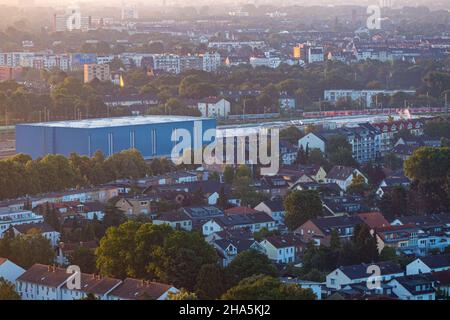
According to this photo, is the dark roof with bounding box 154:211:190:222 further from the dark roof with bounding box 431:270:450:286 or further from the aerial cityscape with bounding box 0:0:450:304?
the dark roof with bounding box 431:270:450:286

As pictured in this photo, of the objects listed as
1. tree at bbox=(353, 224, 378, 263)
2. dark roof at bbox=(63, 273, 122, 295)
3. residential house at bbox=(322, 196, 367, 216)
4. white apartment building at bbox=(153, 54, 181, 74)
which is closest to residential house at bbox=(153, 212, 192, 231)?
residential house at bbox=(322, 196, 367, 216)

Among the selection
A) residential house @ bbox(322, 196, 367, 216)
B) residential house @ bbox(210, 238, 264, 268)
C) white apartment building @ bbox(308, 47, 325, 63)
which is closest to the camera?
residential house @ bbox(210, 238, 264, 268)

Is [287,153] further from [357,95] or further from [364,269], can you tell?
[357,95]

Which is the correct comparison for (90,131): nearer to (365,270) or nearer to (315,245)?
(315,245)

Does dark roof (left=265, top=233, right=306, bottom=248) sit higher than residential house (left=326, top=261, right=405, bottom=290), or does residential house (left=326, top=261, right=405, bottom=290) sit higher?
residential house (left=326, top=261, right=405, bottom=290)

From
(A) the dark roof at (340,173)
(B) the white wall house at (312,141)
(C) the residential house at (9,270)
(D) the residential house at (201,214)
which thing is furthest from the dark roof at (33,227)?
(B) the white wall house at (312,141)
